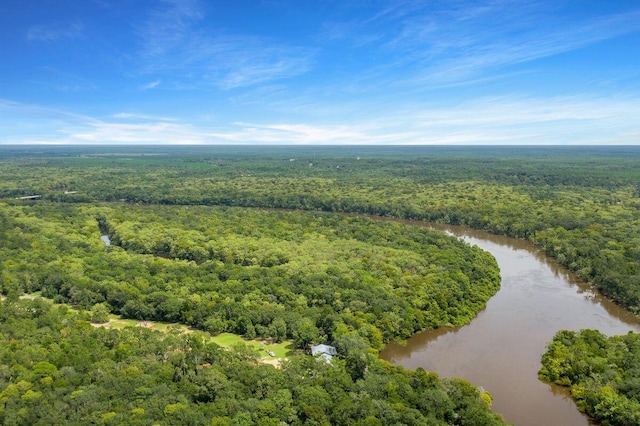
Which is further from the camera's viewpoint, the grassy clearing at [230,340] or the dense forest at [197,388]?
the grassy clearing at [230,340]

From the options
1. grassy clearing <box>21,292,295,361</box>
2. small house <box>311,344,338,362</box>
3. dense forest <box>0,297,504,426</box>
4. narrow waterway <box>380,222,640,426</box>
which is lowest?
narrow waterway <box>380,222,640,426</box>

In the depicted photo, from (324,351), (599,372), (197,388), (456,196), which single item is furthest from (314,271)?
(456,196)

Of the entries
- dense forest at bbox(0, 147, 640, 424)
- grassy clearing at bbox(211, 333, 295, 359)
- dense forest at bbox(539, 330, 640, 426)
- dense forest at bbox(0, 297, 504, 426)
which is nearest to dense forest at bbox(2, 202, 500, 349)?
dense forest at bbox(0, 147, 640, 424)

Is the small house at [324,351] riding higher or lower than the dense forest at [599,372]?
higher

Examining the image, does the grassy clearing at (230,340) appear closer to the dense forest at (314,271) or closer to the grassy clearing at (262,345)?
the grassy clearing at (262,345)

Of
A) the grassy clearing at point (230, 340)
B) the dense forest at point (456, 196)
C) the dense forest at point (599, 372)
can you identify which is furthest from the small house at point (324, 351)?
the dense forest at point (456, 196)

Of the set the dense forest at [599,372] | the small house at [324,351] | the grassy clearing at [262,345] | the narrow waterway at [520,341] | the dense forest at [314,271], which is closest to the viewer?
the dense forest at [599,372]

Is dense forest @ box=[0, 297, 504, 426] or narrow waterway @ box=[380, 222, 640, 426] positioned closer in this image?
dense forest @ box=[0, 297, 504, 426]

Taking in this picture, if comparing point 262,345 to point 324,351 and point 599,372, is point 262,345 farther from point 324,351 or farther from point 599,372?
point 599,372

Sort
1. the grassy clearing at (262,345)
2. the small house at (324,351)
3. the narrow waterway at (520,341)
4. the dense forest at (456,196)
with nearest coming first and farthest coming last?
the narrow waterway at (520,341) → the small house at (324,351) → the grassy clearing at (262,345) → the dense forest at (456,196)

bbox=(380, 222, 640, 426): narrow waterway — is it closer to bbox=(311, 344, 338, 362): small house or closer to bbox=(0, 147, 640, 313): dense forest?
bbox=(0, 147, 640, 313): dense forest
